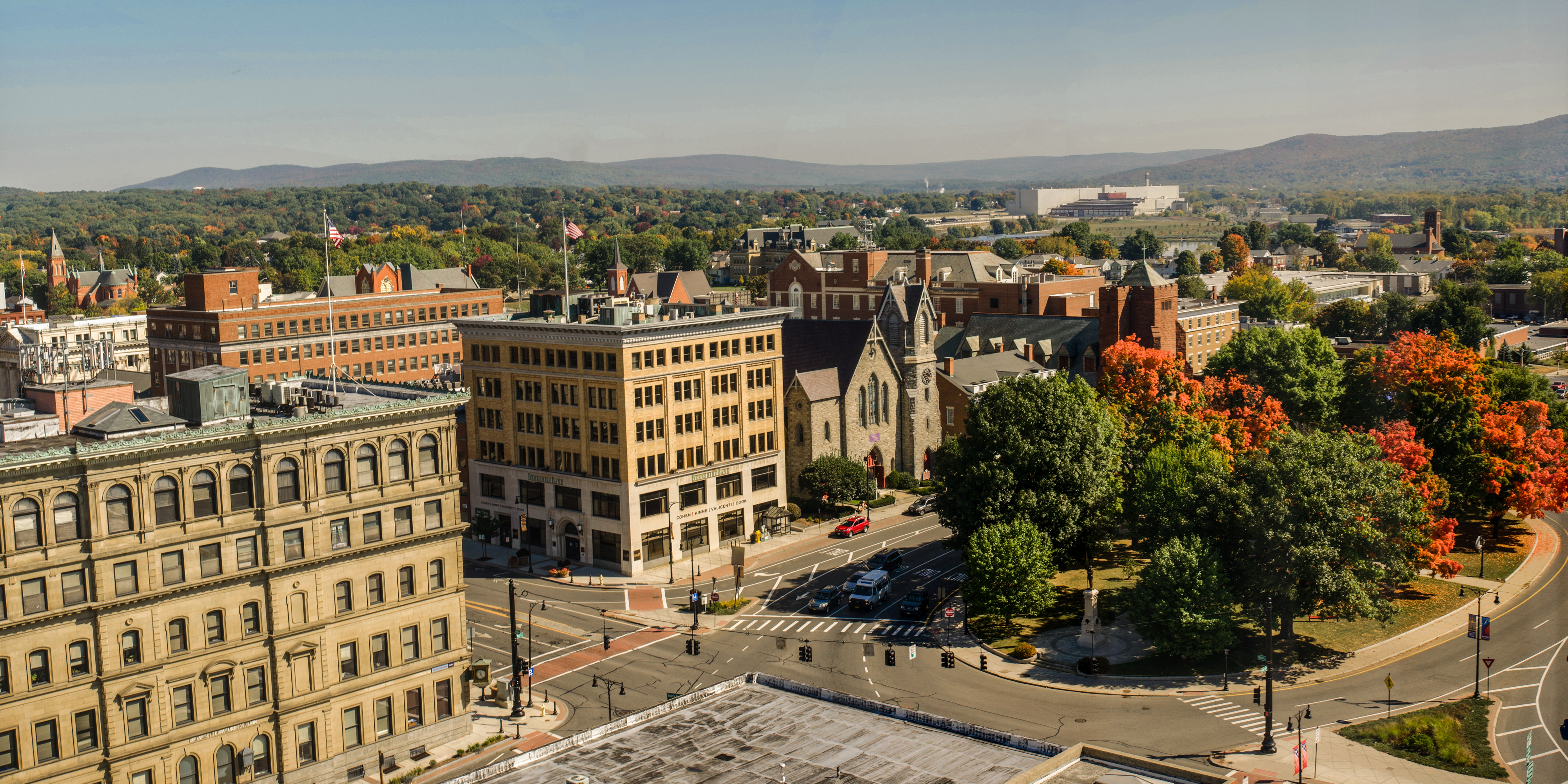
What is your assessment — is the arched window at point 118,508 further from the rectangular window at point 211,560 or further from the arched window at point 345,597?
the arched window at point 345,597

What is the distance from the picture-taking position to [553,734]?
59.6 meters

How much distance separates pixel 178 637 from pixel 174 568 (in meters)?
3.04

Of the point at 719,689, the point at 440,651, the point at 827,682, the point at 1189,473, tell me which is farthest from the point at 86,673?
the point at 1189,473

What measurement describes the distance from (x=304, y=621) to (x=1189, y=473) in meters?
53.1

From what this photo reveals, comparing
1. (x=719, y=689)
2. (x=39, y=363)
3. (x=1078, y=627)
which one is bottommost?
(x=1078, y=627)

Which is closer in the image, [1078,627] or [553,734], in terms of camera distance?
[553,734]

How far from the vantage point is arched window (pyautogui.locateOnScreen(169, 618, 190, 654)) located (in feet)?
169

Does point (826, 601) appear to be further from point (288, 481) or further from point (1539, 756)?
point (1539, 756)

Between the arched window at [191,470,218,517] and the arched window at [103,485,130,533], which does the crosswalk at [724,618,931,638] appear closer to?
the arched window at [191,470,218,517]

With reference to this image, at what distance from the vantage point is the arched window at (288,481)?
5438 cm

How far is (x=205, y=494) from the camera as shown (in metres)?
52.3

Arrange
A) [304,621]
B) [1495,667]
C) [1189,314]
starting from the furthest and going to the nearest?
[1189,314]
[1495,667]
[304,621]

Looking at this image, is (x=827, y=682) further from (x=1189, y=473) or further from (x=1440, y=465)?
(x=1440, y=465)

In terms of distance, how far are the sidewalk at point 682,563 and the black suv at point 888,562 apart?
841 centimetres
